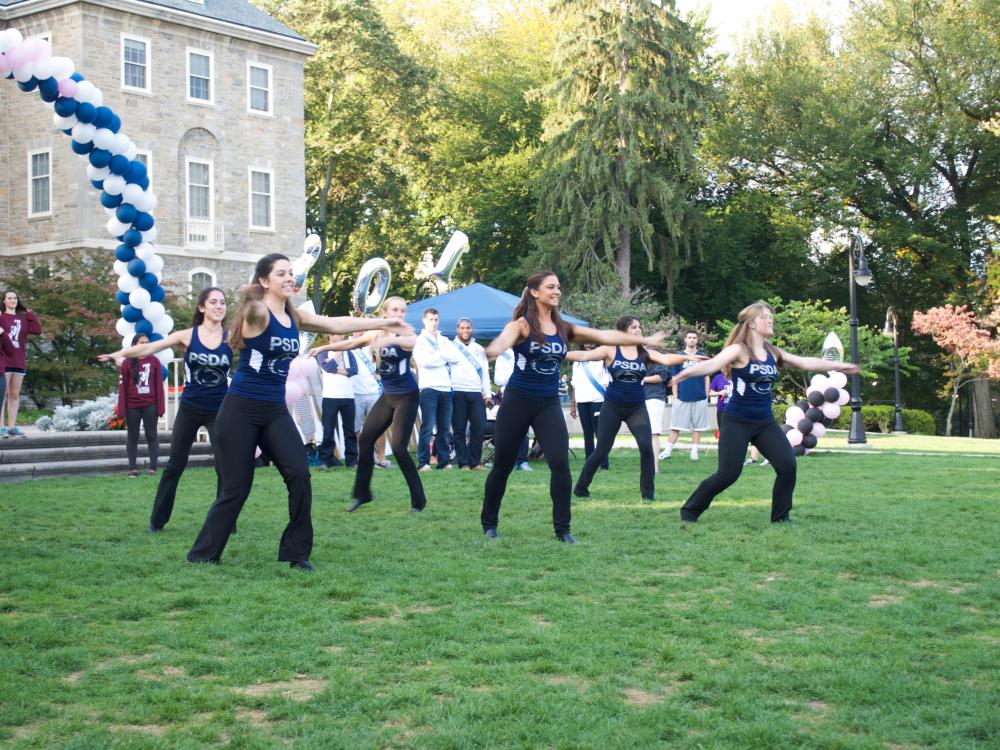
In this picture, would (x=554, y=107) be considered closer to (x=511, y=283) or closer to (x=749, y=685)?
(x=511, y=283)

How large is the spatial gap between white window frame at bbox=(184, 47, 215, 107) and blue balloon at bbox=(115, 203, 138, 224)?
20.6 m

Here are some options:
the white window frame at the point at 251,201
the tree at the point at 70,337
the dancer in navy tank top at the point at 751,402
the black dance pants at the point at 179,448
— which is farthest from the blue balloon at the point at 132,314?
the white window frame at the point at 251,201

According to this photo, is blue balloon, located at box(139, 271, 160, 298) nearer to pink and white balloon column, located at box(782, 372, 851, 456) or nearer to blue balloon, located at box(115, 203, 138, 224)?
blue balloon, located at box(115, 203, 138, 224)

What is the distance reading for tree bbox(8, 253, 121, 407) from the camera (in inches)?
963

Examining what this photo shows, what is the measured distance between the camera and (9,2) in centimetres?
3581

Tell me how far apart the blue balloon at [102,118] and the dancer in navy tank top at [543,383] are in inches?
416

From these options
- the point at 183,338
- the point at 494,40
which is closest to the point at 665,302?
the point at 494,40

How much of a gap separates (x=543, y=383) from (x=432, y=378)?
7.25m

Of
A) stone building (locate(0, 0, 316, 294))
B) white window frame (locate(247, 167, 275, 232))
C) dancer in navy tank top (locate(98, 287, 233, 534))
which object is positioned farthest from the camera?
white window frame (locate(247, 167, 275, 232))

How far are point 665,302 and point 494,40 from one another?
15.0m

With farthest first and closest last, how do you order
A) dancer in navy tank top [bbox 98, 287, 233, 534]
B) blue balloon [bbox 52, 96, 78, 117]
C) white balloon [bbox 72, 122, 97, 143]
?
white balloon [bbox 72, 122, 97, 143] → blue balloon [bbox 52, 96, 78, 117] → dancer in navy tank top [bbox 98, 287, 233, 534]

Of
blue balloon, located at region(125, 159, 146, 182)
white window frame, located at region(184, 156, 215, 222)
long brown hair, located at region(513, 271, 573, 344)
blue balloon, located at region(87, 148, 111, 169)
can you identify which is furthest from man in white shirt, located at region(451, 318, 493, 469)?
white window frame, located at region(184, 156, 215, 222)

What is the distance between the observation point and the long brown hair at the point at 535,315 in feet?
28.4

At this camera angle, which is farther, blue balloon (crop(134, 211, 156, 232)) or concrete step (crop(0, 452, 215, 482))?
blue balloon (crop(134, 211, 156, 232))
